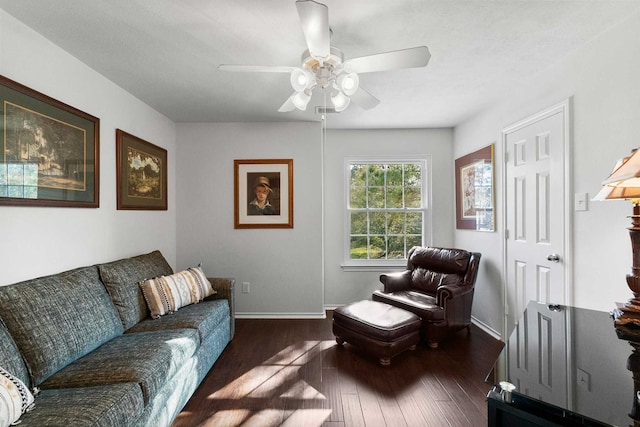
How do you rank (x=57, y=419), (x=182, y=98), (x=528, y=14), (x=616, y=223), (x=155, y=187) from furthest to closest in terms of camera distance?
(x=155, y=187) < (x=182, y=98) < (x=616, y=223) < (x=528, y=14) < (x=57, y=419)

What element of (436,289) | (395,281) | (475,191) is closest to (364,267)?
(395,281)

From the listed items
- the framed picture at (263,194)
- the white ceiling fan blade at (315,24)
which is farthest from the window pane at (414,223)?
the white ceiling fan blade at (315,24)

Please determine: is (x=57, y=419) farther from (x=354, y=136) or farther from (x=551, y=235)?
(x=354, y=136)

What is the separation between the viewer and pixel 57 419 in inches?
46.8

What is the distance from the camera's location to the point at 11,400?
1165mm

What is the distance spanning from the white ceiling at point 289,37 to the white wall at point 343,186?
47.4 inches

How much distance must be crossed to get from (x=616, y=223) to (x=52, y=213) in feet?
12.1

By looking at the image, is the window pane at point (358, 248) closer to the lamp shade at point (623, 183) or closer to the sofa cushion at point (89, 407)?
the lamp shade at point (623, 183)

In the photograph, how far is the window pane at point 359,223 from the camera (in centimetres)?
411

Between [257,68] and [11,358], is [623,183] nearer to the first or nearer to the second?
[257,68]

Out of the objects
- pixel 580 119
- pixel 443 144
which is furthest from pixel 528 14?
pixel 443 144

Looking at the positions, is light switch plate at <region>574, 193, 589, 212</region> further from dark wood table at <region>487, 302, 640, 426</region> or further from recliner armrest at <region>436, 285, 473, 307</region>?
recliner armrest at <region>436, 285, 473, 307</region>

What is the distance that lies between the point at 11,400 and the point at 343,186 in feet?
11.5

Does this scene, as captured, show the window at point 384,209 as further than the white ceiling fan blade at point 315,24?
Yes
